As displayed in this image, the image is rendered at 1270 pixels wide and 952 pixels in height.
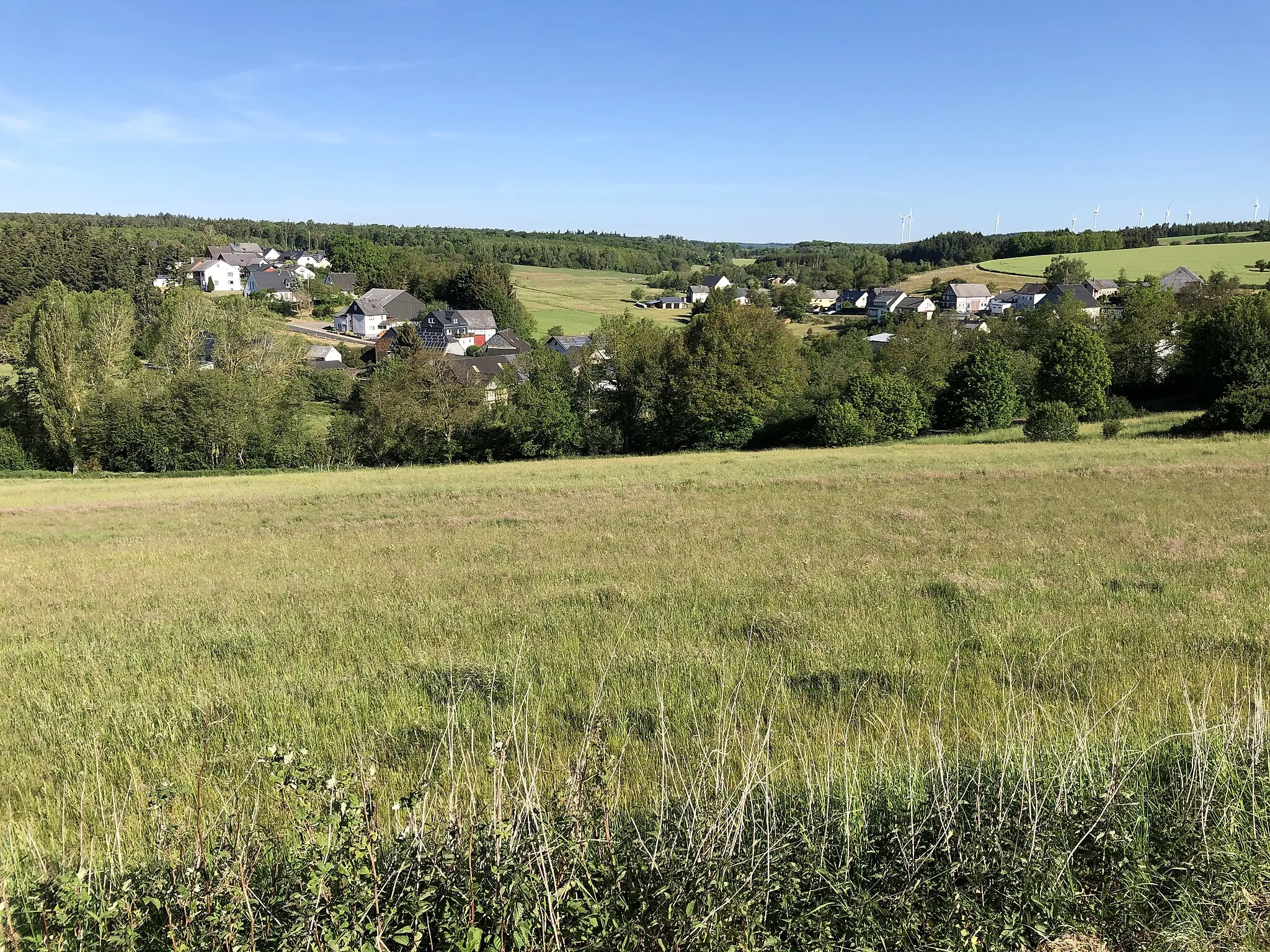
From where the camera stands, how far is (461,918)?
365 cm

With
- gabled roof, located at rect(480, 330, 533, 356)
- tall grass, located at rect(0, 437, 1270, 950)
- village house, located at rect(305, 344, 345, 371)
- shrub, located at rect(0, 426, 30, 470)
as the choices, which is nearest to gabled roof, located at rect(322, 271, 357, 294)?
village house, located at rect(305, 344, 345, 371)

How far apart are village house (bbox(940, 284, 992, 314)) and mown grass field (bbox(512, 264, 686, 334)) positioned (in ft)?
171

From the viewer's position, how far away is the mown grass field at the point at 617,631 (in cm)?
665

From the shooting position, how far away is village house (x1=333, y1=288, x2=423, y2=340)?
111 m

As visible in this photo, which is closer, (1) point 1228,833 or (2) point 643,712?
(1) point 1228,833

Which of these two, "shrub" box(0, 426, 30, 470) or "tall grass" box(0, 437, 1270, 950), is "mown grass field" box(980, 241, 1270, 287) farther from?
"shrub" box(0, 426, 30, 470)

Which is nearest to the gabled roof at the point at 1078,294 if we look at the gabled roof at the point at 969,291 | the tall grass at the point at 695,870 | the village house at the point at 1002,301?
the village house at the point at 1002,301

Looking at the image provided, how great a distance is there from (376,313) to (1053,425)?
96439 millimetres

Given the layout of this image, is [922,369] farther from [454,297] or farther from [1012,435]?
[454,297]

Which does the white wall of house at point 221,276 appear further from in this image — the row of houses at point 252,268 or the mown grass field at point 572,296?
the mown grass field at point 572,296

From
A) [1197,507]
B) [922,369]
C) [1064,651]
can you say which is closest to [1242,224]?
[922,369]

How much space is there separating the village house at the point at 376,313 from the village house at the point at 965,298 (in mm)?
94660

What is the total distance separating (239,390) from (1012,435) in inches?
2015

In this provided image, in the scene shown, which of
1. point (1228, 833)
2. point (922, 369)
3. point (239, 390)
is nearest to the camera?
point (1228, 833)
